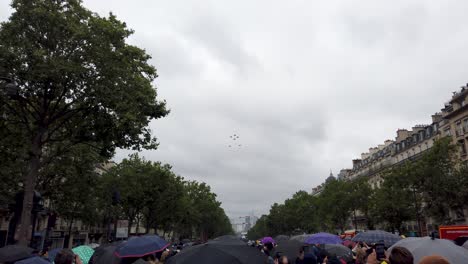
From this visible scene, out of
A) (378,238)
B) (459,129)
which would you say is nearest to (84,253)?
(378,238)

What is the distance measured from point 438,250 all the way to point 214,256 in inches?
162

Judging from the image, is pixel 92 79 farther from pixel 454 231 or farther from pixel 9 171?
pixel 454 231

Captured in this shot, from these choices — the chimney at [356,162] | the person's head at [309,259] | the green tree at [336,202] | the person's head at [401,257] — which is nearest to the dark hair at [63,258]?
the person's head at [401,257]

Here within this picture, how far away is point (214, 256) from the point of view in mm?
5535

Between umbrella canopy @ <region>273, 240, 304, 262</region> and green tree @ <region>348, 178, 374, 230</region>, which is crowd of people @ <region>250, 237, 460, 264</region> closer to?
umbrella canopy @ <region>273, 240, 304, 262</region>

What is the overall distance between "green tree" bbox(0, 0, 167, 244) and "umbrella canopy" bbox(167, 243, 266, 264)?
1112 centimetres

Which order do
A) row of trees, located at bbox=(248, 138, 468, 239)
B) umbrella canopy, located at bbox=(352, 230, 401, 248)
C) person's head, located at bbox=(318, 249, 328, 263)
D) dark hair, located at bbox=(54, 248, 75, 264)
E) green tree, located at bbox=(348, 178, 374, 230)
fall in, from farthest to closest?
green tree, located at bbox=(348, 178, 374, 230)
row of trees, located at bbox=(248, 138, 468, 239)
umbrella canopy, located at bbox=(352, 230, 401, 248)
person's head, located at bbox=(318, 249, 328, 263)
dark hair, located at bbox=(54, 248, 75, 264)

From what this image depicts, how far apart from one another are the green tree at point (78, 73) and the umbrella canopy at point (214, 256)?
438 inches

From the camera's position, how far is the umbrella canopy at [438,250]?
6.27m

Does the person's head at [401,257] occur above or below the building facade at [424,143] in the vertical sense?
below

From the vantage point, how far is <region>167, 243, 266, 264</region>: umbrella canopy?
544 cm

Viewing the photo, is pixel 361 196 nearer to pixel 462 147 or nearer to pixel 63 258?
pixel 462 147

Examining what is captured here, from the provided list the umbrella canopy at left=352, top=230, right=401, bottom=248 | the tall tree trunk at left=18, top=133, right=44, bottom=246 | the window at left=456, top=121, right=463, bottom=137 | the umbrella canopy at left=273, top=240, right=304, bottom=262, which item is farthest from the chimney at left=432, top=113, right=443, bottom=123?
the tall tree trunk at left=18, top=133, right=44, bottom=246

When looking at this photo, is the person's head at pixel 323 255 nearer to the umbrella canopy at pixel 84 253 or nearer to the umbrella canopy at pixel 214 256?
the umbrella canopy at pixel 214 256
